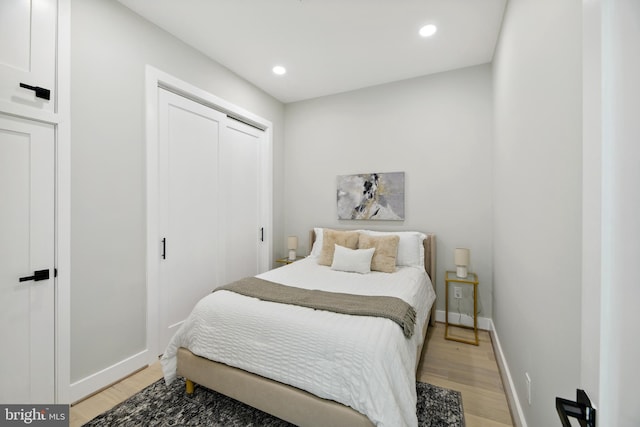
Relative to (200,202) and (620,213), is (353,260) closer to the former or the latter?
(200,202)

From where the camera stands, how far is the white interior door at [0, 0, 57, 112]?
5.08 feet

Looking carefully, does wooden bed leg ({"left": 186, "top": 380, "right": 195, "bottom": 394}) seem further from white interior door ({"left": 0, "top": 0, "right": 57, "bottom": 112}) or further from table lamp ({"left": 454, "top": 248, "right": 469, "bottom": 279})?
table lamp ({"left": 454, "top": 248, "right": 469, "bottom": 279})

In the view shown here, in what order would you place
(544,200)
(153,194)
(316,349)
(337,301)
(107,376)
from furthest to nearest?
1. (153,194)
2. (107,376)
3. (337,301)
4. (316,349)
5. (544,200)

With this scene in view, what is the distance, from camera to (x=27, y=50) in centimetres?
163

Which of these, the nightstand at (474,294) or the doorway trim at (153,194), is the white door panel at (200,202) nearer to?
the doorway trim at (153,194)

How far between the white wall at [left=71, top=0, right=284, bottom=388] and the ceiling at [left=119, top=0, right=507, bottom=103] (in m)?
0.30

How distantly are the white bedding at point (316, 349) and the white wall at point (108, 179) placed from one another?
1.88 ft

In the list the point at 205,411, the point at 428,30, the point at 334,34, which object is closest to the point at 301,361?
the point at 205,411

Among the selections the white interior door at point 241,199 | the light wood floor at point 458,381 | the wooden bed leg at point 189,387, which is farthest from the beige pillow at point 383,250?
the wooden bed leg at point 189,387

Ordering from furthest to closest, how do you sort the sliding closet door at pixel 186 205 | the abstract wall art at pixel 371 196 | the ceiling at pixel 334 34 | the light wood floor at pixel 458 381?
the abstract wall art at pixel 371 196
the sliding closet door at pixel 186 205
the ceiling at pixel 334 34
the light wood floor at pixel 458 381

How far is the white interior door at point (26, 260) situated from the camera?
1539 millimetres

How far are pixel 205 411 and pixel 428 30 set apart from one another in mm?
3481

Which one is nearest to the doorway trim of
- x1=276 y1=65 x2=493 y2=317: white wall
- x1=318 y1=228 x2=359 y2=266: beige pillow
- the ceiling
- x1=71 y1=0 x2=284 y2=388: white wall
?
x1=71 y1=0 x2=284 y2=388: white wall

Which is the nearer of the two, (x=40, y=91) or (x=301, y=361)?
(x=301, y=361)
